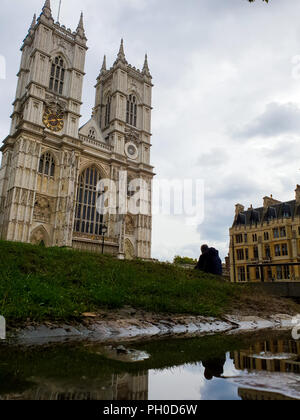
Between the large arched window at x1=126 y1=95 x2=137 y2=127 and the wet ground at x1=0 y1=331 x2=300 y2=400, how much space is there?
3668cm

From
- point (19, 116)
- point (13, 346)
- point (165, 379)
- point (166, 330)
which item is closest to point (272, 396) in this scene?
point (165, 379)

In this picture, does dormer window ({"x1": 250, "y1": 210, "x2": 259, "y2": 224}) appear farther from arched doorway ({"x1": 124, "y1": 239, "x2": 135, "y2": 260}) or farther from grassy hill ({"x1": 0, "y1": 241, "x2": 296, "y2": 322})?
grassy hill ({"x1": 0, "y1": 241, "x2": 296, "y2": 322})

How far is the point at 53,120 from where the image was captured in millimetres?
29859

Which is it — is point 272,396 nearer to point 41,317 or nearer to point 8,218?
point 41,317

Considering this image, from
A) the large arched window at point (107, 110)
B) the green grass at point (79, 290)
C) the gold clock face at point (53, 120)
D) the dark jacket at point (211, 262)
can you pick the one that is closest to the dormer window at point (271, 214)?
the large arched window at point (107, 110)

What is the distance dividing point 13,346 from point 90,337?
914 mm

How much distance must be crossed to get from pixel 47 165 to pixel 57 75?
35.1 ft

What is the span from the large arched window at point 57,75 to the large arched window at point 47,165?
769cm

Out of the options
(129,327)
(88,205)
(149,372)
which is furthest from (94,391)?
(88,205)

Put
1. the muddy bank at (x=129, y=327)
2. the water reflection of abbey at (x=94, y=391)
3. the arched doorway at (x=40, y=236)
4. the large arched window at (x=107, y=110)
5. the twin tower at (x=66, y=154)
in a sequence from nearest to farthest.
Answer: the water reflection of abbey at (x=94, y=391) → the muddy bank at (x=129, y=327) → the arched doorway at (x=40, y=236) → the twin tower at (x=66, y=154) → the large arched window at (x=107, y=110)

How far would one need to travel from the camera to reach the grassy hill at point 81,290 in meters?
4.03

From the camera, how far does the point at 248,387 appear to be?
170 cm

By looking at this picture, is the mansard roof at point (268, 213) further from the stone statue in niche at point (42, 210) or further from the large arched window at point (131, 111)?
the stone statue in niche at point (42, 210)

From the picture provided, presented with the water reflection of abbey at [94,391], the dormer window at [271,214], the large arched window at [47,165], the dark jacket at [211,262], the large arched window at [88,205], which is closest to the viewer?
the water reflection of abbey at [94,391]
